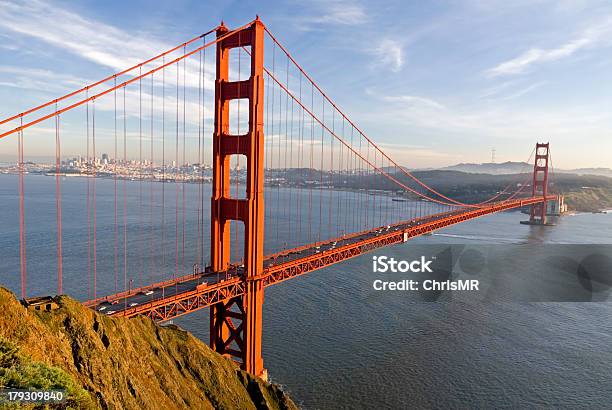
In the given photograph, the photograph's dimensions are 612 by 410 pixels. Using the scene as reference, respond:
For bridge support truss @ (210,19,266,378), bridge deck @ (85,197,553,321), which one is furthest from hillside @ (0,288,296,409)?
bridge support truss @ (210,19,266,378)

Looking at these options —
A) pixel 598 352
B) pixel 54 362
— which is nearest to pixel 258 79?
pixel 54 362

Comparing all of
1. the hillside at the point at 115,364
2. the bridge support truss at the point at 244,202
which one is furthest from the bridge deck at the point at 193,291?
the bridge support truss at the point at 244,202

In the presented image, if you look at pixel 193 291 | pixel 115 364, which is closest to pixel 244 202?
pixel 193 291

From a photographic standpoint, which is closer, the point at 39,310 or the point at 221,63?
the point at 39,310

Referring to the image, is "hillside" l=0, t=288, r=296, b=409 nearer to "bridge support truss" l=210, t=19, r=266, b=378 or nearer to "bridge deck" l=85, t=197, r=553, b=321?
"bridge deck" l=85, t=197, r=553, b=321

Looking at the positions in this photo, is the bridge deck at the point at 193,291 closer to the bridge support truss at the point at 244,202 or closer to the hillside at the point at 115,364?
the hillside at the point at 115,364

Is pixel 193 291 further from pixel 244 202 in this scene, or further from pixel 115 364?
pixel 115 364

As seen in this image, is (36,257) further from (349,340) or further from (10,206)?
(10,206)
